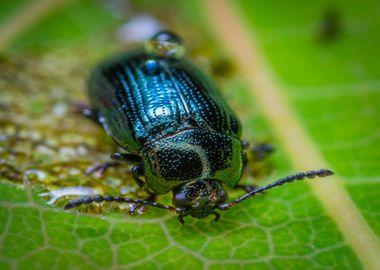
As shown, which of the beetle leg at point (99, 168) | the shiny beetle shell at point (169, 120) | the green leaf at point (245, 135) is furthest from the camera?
the beetle leg at point (99, 168)

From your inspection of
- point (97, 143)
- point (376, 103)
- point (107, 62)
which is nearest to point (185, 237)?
point (97, 143)

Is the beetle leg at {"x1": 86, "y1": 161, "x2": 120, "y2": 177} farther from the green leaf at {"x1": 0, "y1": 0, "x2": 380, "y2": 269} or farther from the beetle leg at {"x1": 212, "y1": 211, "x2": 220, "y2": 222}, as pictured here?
the beetle leg at {"x1": 212, "y1": 211, "x2": 220, "y2": 222}

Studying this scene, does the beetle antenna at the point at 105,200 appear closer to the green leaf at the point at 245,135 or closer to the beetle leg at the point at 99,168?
the green leaf at the point at 245,135

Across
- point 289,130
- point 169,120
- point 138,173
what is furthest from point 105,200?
point 289,130

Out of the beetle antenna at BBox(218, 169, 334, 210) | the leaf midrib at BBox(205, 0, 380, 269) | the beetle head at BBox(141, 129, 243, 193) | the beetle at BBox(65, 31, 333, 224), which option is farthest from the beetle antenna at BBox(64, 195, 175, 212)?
the leaf midrib at BBox(205, 0, 380, 269)

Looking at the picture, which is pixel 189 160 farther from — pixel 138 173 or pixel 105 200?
pixel 105 200

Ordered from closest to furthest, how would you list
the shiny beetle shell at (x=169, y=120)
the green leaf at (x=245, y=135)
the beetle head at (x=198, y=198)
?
the green leaf at (x=245, y=135) < the beetle head at (x=198, y=198) < the shiny beetle shell at (x=169, y=120)

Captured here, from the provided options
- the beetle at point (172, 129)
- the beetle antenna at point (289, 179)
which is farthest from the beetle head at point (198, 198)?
the beetle antenna at point (289, 179)
